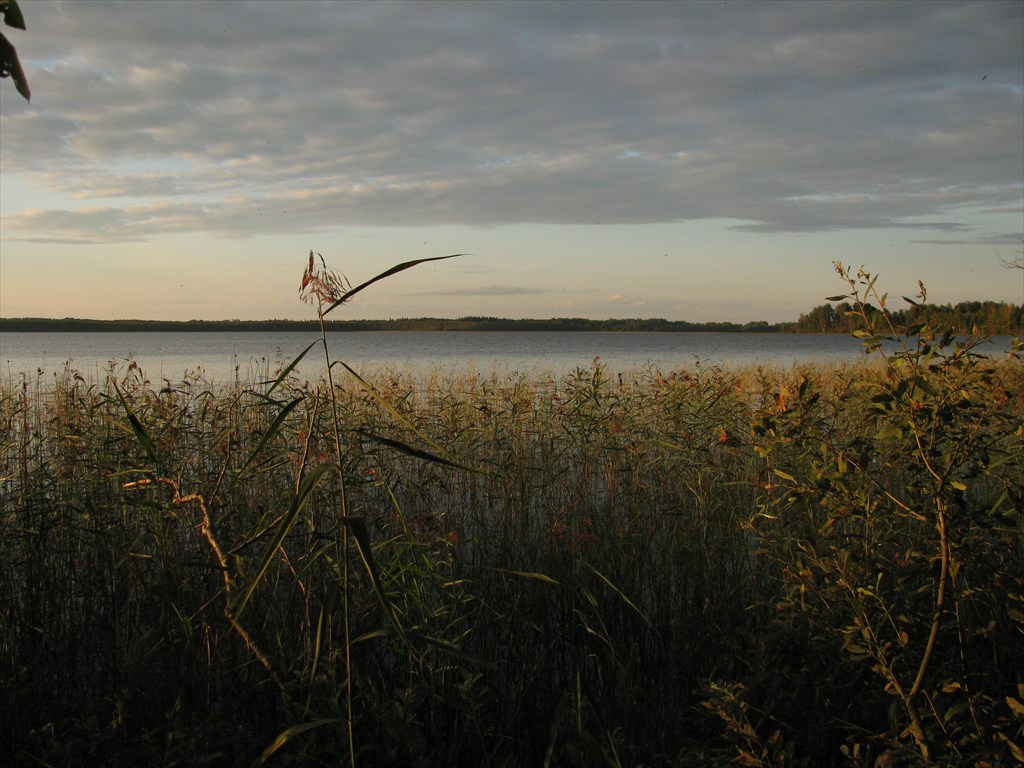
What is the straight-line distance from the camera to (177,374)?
20.5m

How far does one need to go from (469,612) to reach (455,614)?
91 millimetres

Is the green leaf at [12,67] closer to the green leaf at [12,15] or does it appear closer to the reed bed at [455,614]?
the green leaf at [12,15]

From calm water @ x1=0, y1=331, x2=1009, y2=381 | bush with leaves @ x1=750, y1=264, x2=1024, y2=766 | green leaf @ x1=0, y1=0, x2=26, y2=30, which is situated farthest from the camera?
calm water @ x1=0, y1=331, x2=1009, y2=381

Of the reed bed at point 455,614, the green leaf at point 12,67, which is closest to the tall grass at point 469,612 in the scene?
the reed bed at point 455,614

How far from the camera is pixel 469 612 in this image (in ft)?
11.5

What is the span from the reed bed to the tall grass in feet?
0.07

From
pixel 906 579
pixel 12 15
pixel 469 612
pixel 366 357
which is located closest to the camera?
pixel 12 15

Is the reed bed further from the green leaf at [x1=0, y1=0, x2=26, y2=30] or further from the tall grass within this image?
the green leaf at [x1=0, y1=0, x2=26, y2=30]

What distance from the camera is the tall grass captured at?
257cm

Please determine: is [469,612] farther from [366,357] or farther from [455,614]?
[366,357]

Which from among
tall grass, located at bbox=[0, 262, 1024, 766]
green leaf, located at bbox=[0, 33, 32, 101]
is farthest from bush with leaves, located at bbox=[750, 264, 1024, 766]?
green leaf, located at bbox=[0, 33, 32, 101]

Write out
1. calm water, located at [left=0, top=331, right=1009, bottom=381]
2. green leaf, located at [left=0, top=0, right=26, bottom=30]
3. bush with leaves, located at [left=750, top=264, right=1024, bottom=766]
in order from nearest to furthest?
green leaf, located at [left=0, top=0, right=26, bottom=30]
bush with leaves, located at [left=750, top=264, right=1024, bottom=766]
calm water, located at [left=0, top=331, right=1009, bottom=381]

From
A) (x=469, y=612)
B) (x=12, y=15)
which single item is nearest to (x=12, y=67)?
(x=12, y=15)

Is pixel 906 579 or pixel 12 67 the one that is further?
pixel 906 579
